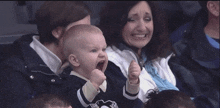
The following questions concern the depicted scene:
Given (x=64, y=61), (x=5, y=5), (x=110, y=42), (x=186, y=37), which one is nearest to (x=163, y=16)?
(x=186, y=37)

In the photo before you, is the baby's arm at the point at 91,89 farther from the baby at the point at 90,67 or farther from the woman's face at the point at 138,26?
the woman's face at the point at 138,26

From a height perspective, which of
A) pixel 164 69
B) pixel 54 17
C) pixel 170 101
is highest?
pixel 54 17

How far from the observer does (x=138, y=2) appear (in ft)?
3.16

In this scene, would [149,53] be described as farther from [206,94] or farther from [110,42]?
[206,94]

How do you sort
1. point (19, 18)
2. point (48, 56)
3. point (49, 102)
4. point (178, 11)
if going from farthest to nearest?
point (178, 11), point (19, 18), point (48, 56), point (49, 102)

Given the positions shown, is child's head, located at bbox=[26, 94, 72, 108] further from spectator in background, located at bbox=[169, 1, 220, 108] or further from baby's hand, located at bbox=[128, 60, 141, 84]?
spectator in background, located at bbox=[169, 1, 220, 108]

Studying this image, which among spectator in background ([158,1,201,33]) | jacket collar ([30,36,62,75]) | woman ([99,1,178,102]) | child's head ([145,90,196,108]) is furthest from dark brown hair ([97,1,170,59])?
child's head ([145,90,196,108])

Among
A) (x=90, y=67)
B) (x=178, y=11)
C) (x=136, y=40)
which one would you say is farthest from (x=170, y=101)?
Result: (x=178, y=11)

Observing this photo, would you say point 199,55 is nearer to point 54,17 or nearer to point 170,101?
point 170,101

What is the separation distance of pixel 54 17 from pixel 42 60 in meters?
0.15

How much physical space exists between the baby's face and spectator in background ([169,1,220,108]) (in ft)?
1.60

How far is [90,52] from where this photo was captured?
0.67 metres

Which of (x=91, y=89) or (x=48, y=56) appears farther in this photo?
(x=48, y=56)

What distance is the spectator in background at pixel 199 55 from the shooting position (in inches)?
40.7
